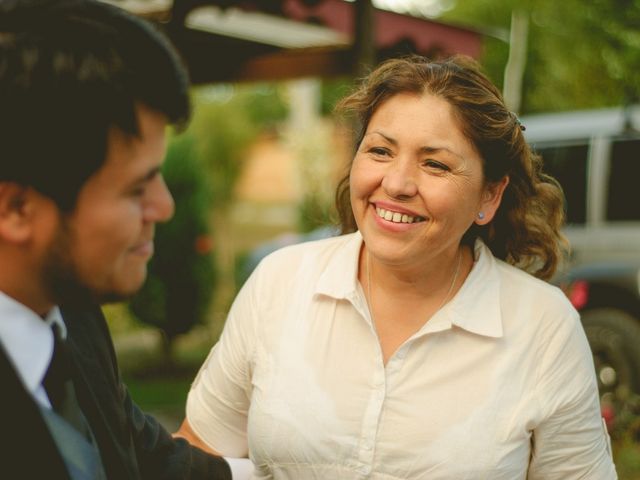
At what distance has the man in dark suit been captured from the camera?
1.27 m

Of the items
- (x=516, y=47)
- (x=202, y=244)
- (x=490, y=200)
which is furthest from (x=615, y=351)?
(x=516, y=47)

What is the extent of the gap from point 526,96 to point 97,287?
25399 mm

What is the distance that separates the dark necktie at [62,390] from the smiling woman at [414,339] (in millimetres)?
709

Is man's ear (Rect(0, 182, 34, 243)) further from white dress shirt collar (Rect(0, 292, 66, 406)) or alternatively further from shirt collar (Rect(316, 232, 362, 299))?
shirt collar (Rect(316, 232, 362, 299))

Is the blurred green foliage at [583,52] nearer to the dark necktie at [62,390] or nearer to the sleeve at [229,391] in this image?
the sleeve at [229,391]

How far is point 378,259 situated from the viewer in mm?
2191

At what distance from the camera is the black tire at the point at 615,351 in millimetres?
5875

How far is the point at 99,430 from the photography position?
1616 millimetres

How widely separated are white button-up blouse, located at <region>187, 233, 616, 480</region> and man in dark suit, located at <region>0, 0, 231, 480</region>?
2.24 ft

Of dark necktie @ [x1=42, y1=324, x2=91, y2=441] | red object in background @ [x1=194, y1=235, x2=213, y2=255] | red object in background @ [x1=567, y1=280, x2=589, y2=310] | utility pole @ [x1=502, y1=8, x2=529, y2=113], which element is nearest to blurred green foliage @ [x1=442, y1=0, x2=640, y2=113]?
utility pole @ [x1=502, y1=8, x2=529, y2=113]

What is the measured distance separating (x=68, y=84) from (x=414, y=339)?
1194 millimetres

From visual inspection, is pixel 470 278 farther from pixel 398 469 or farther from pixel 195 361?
pixel 195 361

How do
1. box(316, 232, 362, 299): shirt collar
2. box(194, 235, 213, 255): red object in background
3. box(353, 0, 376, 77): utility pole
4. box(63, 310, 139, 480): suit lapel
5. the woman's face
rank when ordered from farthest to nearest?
box(194, 235, 213, 255): red object in background → box(353, 0, 376, 77): utility pole → box(316, 232, 362, 299): shirt collar → the woman's face → box(63, 310, 139, 480): suit lapel

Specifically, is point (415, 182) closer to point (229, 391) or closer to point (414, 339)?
point (414, 339)
